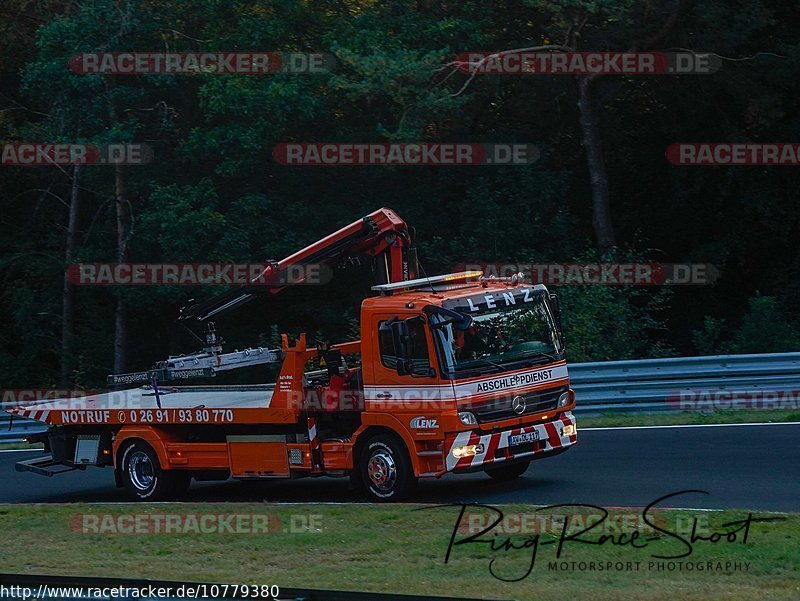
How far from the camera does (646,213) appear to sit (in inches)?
1144

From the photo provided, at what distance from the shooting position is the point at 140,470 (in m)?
14.7

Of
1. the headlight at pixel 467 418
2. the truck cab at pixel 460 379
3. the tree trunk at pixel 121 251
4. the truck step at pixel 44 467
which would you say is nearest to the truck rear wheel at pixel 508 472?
the truck cab at pixel 460 379

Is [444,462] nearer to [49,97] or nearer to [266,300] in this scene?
[266,300]

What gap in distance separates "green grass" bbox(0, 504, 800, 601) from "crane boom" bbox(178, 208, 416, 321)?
297 cm

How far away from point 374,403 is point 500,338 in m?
1.52

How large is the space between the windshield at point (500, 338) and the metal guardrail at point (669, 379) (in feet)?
16.6

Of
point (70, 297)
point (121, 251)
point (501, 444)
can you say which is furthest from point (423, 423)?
point (70, 297)

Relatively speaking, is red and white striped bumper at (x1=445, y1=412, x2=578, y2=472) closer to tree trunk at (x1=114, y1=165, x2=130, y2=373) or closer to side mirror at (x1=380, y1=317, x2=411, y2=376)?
side mirror at (x1=380, y1=317, x2=411, y2=376)

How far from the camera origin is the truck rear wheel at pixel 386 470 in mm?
12586

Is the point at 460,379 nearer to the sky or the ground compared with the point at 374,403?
nearer to the sky

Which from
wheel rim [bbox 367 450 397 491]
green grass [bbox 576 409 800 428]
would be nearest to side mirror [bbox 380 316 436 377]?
wheel rim [bbox 367 450 397 491]

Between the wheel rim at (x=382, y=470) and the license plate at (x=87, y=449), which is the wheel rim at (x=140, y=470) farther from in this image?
the wheel rim at (x=382, y=470)

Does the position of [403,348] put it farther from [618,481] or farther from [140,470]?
[140,470]

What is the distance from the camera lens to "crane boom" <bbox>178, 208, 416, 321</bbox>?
14039 mm
